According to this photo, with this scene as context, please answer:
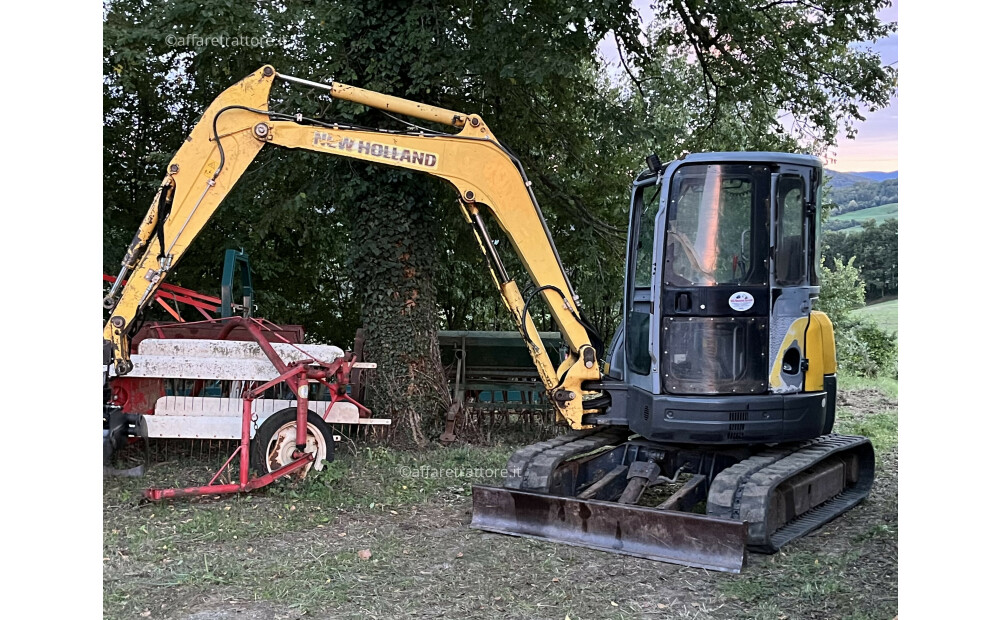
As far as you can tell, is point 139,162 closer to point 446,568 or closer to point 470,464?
point 470,464

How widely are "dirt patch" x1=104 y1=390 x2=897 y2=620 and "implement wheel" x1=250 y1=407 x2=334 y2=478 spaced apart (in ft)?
0.79

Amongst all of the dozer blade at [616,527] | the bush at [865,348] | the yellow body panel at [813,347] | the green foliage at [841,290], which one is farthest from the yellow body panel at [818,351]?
the green foliage at [841,290]

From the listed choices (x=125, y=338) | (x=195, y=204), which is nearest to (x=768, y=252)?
(x=195, y=204)

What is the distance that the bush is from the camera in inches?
610

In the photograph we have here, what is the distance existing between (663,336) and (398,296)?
3751mm

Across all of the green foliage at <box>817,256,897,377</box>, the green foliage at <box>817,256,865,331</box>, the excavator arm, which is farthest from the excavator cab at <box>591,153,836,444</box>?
the green foliage at <box>817,256,865,331</box>

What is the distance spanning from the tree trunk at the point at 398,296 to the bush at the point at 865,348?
913cm

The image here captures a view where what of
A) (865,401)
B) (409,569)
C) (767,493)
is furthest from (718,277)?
(865,401)

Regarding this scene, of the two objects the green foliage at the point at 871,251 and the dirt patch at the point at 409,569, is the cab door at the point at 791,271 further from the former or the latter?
the green foliage at the point at 871,251

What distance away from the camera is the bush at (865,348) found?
1548 cm

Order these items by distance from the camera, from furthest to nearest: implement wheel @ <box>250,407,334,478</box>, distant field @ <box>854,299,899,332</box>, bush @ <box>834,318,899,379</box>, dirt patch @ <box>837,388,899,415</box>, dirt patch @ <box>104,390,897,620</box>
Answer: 1. bush @ <box>834,318,899,379</box>
2. distant field @ <box>854,299,899,332</box>
3. dirt patch @ <box>837,388,899,415</box>
4. implement wheel @ <box>250,407,334,478</box>
5. dirt patch @ <box>104,390,897,620</box>

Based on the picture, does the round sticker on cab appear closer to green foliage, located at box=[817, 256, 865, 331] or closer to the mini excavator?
the mini excavator

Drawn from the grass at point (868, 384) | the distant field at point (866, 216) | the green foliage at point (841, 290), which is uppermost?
the distant field at point (866, 216)

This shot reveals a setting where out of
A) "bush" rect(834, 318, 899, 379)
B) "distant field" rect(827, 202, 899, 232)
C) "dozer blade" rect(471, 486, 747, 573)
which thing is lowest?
"dozer blade" rect(471, 486, 747, 573)
